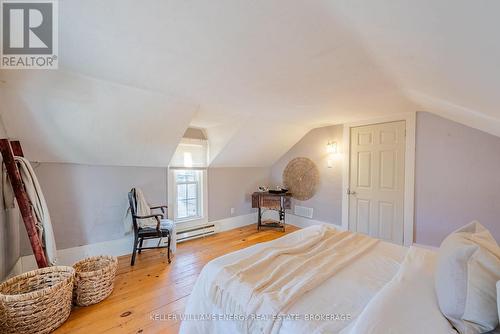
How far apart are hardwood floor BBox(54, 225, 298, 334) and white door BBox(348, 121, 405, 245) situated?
2050mm

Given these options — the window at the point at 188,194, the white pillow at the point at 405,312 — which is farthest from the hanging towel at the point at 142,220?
the white pillow at the point at 405,312

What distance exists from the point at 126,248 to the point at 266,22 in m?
3.45

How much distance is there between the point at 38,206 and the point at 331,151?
4103 millimetres

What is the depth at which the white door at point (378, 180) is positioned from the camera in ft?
10.4

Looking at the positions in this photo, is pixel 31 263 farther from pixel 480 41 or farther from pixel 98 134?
pixel 480 41

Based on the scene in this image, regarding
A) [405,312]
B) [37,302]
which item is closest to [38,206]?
[37,302]

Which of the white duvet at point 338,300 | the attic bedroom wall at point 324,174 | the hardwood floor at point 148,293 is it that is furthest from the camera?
the attic bedroom wall at point 324,174

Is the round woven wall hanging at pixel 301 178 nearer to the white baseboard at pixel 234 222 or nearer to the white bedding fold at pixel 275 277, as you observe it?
the white baseboard at pixel 234 222

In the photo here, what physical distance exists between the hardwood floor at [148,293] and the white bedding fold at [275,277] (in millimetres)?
899

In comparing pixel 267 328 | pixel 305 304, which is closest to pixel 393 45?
pixel 305 304

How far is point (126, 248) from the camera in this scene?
10.4ft

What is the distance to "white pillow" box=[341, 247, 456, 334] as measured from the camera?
841 mm

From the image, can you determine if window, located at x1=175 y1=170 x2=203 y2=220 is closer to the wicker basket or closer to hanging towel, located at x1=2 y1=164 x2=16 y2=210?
the wicker basket

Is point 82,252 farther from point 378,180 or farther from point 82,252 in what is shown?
point 378,180
